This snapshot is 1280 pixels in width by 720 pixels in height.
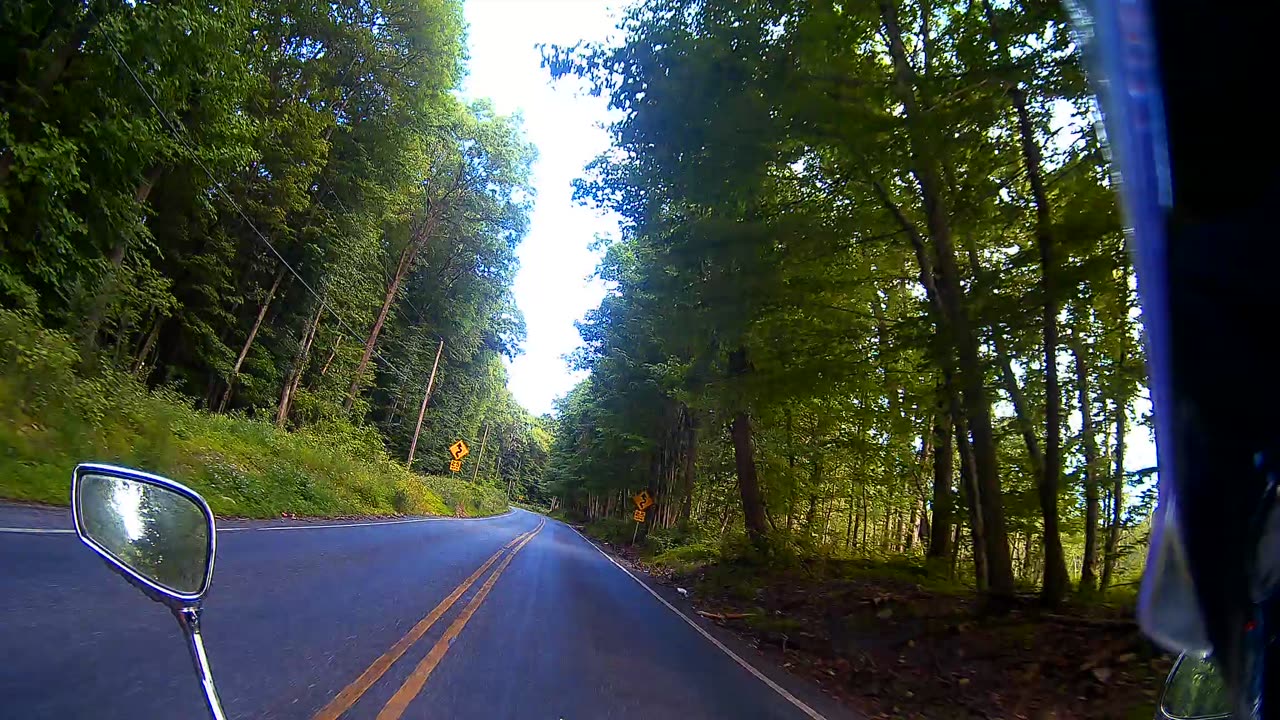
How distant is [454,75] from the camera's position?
23.5 m

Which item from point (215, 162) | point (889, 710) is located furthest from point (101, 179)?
point (889, 710)

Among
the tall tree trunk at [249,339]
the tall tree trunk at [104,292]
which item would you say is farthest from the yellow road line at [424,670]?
the tall tree trunk at [249,339]

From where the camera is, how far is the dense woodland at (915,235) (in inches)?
252

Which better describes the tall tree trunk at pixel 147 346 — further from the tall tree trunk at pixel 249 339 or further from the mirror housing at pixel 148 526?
the mirror housing at pixel 148 526

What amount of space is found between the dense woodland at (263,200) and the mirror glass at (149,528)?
12.5m

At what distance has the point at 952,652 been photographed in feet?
23.6

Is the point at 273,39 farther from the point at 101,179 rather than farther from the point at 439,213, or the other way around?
the point at 439,213

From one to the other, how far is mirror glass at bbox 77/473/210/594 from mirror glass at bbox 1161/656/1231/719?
2440 mm

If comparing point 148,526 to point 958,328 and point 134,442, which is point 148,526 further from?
point 134,442

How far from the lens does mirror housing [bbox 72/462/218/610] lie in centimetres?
179

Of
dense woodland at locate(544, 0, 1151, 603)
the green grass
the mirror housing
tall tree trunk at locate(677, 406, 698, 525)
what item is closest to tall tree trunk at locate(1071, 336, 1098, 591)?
dense woodland at locate(544, 0, 1151, 603)

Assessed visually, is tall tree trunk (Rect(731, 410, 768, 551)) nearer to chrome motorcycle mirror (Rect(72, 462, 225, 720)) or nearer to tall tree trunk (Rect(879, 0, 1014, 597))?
tall tree trunk (Rect(879, 0, 1014, 597))

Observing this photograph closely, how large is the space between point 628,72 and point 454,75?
57.7ft

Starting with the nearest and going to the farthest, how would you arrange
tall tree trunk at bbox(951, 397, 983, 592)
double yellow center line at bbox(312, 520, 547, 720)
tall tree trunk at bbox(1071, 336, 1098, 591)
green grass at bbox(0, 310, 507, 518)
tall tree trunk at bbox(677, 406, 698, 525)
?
double yellow center line at bbox(312, 520, 547, 720)
tall tree trunk at bbox(1071, 336, 1098, 591)
green grass at bbox(0, 310, 507, 518)
tall tree trunk at bbox(951, 397, 983, 592)
tall tree trunk at bbox(677, 406, 698, 525)
